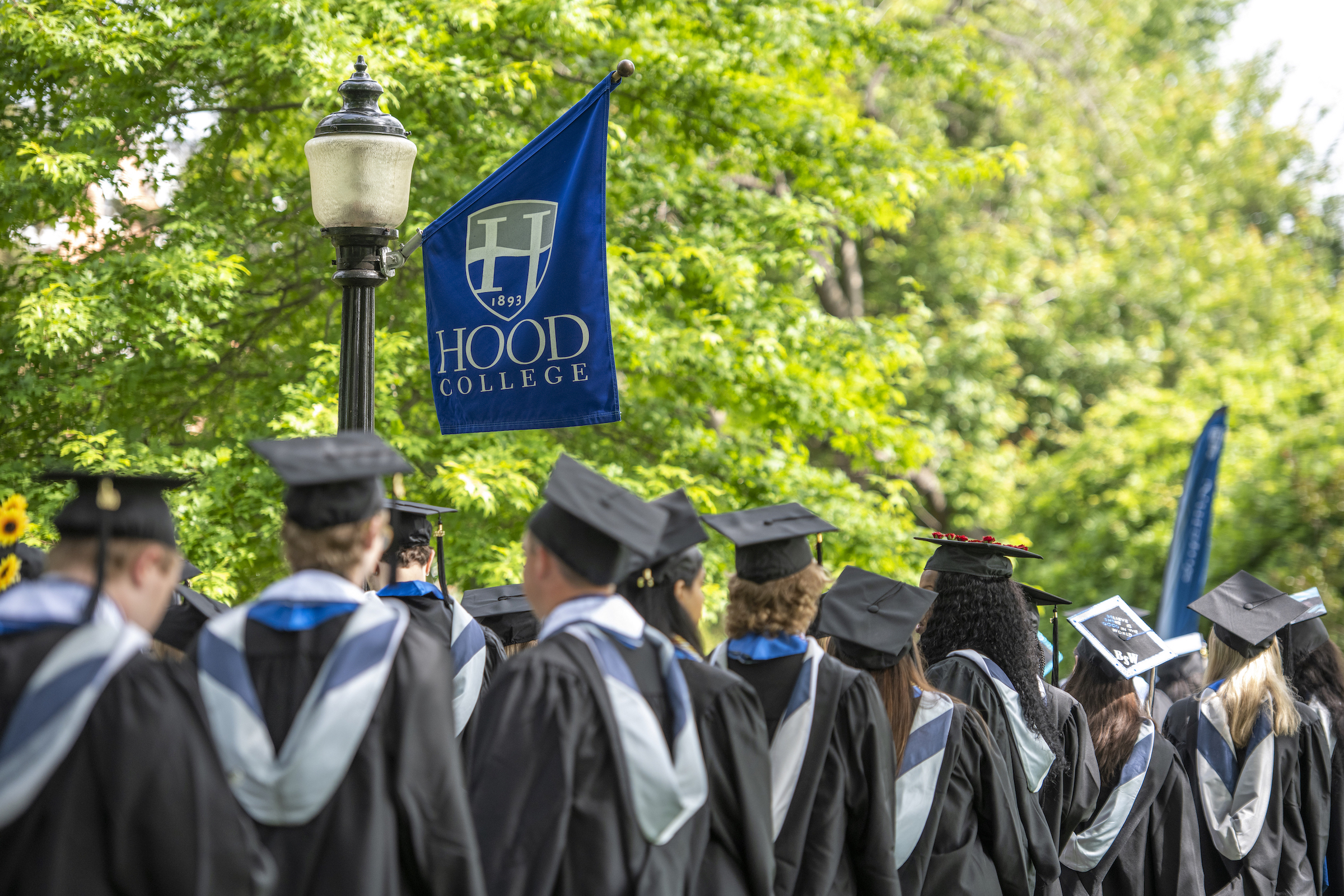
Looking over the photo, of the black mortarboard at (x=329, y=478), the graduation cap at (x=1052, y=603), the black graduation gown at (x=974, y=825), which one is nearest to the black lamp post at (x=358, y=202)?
the black mortarboard at (x=329, y=478)

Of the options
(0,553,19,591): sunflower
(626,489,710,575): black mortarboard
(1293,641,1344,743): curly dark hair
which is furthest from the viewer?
(1293,641,1344,743): curly dark hair

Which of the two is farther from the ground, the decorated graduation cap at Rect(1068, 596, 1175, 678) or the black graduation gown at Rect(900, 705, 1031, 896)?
the decorated graduation cap at Rect(1068, 596, 1175, 678)

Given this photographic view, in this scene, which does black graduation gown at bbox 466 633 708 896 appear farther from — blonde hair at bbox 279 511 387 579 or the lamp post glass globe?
the lamp post glass globe

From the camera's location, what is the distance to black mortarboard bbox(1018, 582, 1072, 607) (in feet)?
16.2

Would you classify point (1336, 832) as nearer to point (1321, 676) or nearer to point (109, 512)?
point (1321, 676)

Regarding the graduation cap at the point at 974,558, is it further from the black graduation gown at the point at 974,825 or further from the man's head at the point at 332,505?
the man's head at the point at 332,505

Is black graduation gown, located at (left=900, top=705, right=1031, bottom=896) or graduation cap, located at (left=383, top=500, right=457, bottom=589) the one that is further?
graduation cap, located at (left=383, top=500, right=457, bottom=589)

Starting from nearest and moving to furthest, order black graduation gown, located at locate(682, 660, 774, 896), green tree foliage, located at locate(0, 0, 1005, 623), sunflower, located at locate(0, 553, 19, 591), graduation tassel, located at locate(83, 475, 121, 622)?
graduation tassel, located at locate(83, 475, 121, 622) → black graduation gown, located at locate(682, 660, 774, 896) → sunflower, located at locate(0, 553, 19, 591) → green tree foliage, located at locate(0, 0, 1005, 623)

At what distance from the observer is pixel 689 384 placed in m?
8.91

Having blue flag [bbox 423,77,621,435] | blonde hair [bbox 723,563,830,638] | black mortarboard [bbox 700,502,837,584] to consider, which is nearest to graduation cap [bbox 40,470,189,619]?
black mortarboard [bbox 700,502,837,584]

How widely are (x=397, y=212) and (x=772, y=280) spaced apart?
9.57m

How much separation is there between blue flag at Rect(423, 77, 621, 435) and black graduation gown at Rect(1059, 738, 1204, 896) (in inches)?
105

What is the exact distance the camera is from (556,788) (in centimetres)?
271

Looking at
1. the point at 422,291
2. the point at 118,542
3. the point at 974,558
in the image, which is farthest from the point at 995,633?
the point at 422,291
